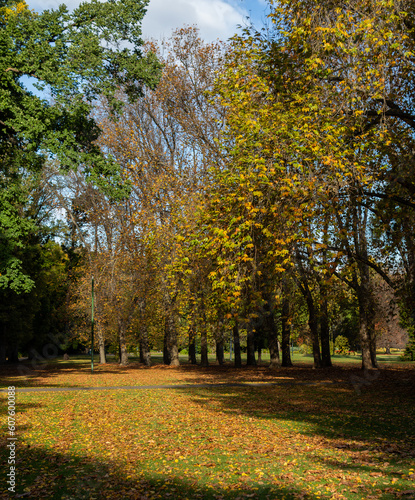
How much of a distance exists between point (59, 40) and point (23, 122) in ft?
11.8

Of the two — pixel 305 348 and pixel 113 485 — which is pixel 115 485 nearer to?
pixel 113 485

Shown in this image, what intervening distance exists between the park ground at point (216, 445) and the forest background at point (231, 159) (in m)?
2.54

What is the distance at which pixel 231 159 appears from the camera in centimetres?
1426

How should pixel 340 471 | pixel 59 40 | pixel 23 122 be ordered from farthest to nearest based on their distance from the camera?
1. pixel 59 40
2. pixel 23 122
3. pixel 340 471

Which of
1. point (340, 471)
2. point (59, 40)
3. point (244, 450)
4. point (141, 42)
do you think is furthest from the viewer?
point (141, 42)

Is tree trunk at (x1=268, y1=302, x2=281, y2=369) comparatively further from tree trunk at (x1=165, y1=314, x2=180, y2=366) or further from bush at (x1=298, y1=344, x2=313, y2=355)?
bush at (x1=298, y1=344, x2=313, y2=355)

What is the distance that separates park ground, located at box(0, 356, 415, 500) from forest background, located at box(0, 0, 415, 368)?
254cm

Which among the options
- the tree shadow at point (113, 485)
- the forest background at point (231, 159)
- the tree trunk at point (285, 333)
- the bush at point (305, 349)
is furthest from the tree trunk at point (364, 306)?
the bush at point (305, 349)

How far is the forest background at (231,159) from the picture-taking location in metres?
10.8

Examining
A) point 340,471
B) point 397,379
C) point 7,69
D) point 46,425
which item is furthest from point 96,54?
point 397,379

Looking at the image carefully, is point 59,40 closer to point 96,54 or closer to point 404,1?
point 96,54

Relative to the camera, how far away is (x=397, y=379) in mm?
21047

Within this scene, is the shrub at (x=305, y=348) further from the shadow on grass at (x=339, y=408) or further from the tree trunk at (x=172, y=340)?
the shadow on grass at (x=339, y=408)

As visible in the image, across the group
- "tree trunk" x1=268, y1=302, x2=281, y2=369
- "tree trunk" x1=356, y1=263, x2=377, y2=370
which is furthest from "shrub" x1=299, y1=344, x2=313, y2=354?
"tree trunk" x1=356, y1=263, x2=377, y2=370
